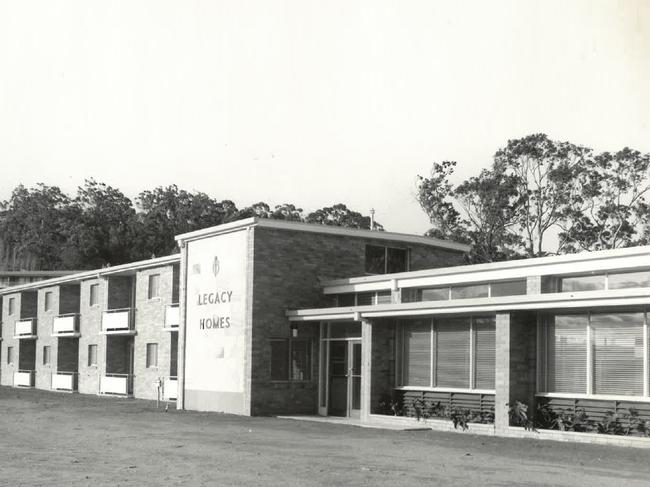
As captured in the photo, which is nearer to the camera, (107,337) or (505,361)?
(505,361)

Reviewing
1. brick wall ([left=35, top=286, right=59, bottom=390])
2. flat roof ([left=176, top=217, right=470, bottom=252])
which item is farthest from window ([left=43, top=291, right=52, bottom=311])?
flat roof ([left=176, top=217, right=470, bottom=252])

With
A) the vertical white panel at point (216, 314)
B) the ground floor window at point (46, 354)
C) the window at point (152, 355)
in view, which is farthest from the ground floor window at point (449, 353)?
the ground floor window at point (46, 354)

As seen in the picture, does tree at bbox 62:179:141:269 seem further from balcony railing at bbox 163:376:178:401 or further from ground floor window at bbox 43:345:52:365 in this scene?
balcony railing at bbox 163:376:178:401

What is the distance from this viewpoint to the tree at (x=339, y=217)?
225ft

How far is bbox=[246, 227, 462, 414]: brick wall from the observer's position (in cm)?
2692

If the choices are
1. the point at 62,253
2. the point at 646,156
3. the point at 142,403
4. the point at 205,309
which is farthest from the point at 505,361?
the point at 62,253

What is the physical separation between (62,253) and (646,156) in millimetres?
49680

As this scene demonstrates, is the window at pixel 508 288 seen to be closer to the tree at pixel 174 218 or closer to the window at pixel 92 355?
the window at pixel 92 355

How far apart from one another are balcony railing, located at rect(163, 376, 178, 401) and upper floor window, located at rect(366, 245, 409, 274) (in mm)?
9452

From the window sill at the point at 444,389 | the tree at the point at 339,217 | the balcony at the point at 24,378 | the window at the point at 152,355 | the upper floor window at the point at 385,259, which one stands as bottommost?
the balcony at the point at 24,378

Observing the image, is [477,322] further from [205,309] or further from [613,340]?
[205,309]

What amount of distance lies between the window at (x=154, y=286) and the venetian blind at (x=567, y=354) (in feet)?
67.8

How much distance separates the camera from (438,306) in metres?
22.2

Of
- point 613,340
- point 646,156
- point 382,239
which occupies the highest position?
point 646,156
